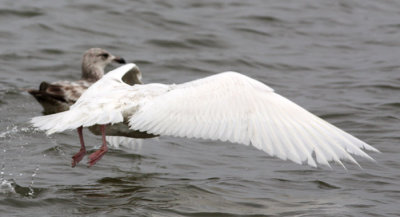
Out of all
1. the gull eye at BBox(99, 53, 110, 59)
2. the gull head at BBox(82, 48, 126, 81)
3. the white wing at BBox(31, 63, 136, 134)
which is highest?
the white wing at BBox(31, 63, 136, 134)

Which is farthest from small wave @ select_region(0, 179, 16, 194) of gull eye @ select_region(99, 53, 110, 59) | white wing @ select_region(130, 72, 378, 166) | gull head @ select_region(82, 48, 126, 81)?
gull eye @ select_region(99, 53, 110, 59)

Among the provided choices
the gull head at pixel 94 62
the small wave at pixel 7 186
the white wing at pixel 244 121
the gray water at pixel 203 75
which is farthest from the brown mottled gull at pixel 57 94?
the white wing at pixel 244 121

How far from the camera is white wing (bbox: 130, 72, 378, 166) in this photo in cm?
592

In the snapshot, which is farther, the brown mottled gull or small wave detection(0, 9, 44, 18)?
small wave detection(0, 9, 44, 18)

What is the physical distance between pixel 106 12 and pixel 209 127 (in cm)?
966

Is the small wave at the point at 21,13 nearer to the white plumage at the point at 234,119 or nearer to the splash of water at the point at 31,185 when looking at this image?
the splash of water at the point at 31,185

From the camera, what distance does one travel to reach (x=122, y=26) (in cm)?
1479

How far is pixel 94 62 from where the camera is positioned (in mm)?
11484

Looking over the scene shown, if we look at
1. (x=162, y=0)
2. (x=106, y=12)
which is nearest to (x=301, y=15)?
(x=162, y=0)

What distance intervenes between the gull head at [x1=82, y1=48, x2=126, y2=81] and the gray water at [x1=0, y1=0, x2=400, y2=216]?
71 centimetres

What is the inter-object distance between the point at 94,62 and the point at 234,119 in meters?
5.68

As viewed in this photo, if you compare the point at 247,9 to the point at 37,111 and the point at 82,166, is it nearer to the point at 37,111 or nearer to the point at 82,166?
the point at 37,111

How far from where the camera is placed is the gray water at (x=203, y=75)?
680 cm

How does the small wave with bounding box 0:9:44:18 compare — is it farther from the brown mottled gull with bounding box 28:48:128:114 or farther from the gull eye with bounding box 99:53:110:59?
the brown mottled gull with bounding box 28:48:128:114
